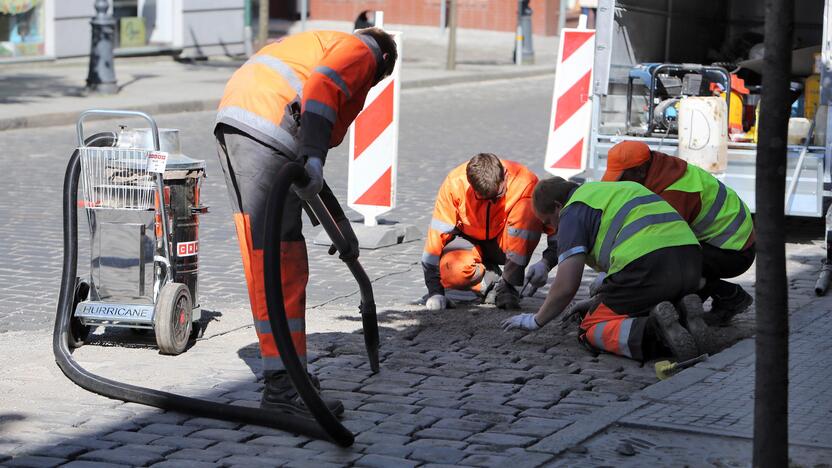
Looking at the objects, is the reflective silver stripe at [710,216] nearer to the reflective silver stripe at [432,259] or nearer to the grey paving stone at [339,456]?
the reflective silver stripe at [432,259]

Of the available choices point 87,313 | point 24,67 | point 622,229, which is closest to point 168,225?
point 87,313

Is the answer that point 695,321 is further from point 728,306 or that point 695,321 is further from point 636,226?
point 728,306

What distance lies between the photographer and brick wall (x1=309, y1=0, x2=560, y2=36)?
33656 mm

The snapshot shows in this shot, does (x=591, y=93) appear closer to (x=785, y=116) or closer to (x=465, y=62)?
(x=785, y=116)

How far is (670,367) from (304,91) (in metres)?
2.08

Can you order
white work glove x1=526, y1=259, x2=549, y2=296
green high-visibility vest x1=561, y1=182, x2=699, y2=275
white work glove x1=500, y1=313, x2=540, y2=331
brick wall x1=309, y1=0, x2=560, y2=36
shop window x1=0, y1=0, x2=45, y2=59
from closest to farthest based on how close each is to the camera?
1. green high-visibility vest x1=561, y1=182, x2=699, y2=275
2. white work glove x1=500, y1=313, x2=540, y2=331
3. white work glove x1=526, y1=259, x2=549, y2=296
4. shop window x1=0, y1=0, x2=45, y2=59
5. brick wall x1=309, y1=0, x2=560, y2=36

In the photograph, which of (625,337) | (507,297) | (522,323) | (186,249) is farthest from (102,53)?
(625,337)

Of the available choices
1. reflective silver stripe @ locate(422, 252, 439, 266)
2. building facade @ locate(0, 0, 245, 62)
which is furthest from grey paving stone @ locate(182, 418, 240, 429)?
building facade @ locate(0, 0, 245, 62)

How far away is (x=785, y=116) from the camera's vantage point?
3996 millimetres

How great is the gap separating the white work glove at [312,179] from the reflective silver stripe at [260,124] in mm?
259

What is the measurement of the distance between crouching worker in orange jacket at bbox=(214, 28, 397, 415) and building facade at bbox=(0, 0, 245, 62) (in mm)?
15522

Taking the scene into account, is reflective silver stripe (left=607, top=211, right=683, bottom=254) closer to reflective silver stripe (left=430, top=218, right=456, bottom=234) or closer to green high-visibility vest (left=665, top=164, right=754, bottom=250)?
green high-visibility vest (left=665, top=164, right=754, bottom=250)

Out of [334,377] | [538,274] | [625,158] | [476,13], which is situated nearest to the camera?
[334,377]

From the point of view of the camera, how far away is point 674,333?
5.99 m
